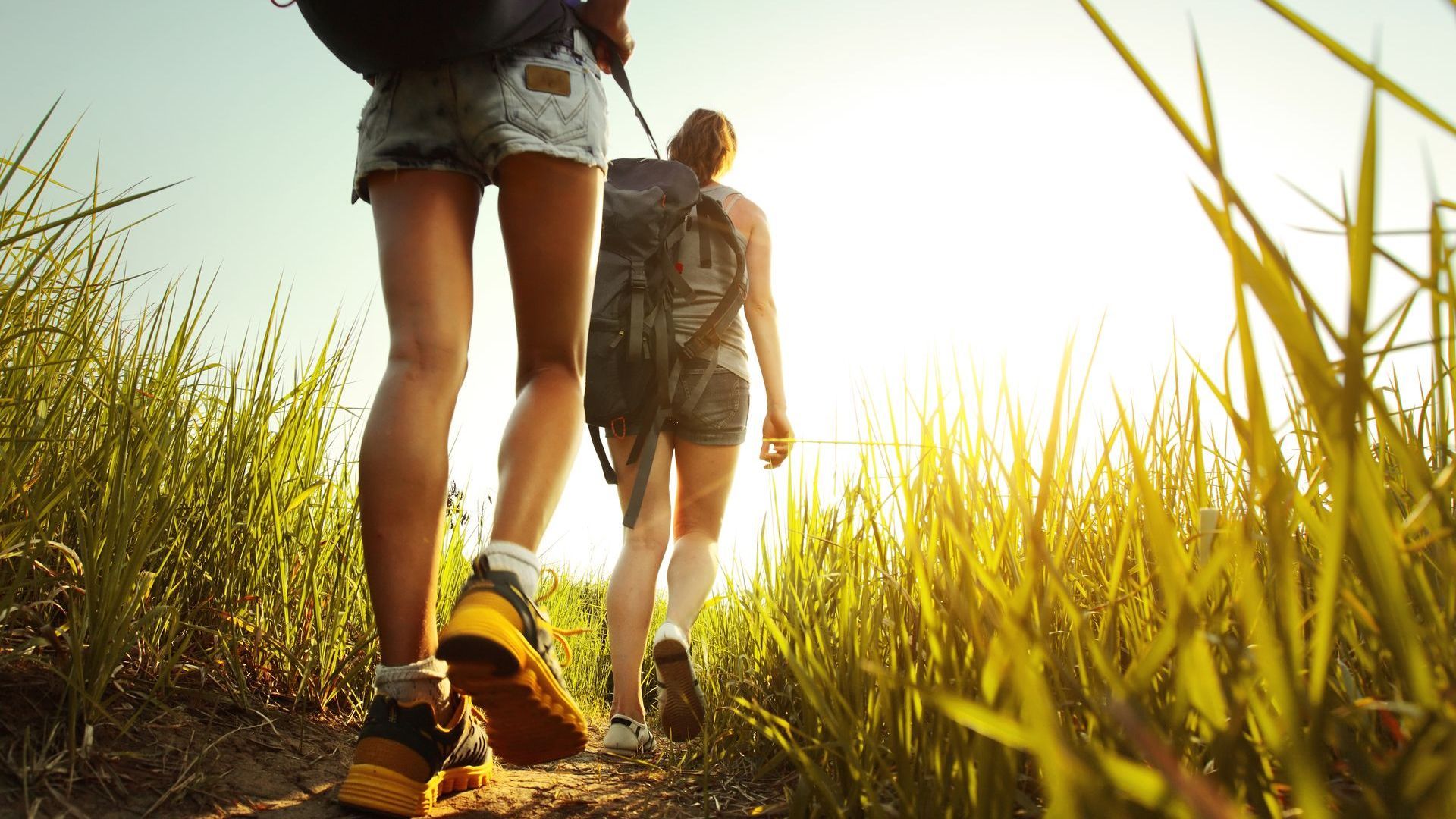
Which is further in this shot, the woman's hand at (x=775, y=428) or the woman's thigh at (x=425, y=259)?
the woman's hand at (x=775, y=428)

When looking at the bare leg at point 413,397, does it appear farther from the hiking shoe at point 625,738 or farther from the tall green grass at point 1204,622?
the hiking shoe at point 625,738

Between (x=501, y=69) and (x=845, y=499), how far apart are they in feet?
3.48

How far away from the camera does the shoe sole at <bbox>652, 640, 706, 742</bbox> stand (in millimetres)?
2240

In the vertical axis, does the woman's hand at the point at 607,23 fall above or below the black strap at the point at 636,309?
above

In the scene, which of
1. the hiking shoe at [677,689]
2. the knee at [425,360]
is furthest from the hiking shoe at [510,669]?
the hiking shoe at [677,689]

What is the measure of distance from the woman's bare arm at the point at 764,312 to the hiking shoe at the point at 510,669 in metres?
1.71

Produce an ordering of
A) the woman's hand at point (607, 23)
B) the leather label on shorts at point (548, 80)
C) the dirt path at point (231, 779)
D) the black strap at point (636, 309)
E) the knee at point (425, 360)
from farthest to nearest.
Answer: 1. the black strap at point (636, 309)
2. the woman's hand at point (607, 23)
3. the leather label on shorts at point (548, 80)
4. the knee at point (425, 360)
5. the dirt path at point (231, 779)

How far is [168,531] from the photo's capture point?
158cm

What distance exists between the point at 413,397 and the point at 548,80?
1.96 feet

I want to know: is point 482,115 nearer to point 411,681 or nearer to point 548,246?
point 548,246

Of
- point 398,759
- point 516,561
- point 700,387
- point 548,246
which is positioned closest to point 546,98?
point 548,246

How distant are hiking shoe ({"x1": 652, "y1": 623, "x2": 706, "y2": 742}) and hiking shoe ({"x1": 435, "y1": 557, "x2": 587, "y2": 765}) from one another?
903 millimetres

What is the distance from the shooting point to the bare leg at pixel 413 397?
1.27 metres

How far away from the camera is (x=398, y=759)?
1.22 m
